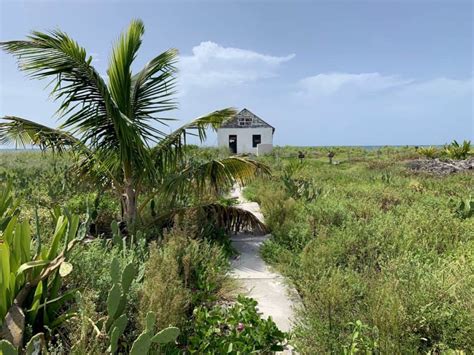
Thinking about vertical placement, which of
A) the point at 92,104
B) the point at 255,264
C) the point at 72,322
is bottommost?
the point at 255,264

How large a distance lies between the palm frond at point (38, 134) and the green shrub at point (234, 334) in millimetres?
3462

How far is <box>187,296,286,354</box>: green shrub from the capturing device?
2.37 meters

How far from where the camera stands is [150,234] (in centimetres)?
482

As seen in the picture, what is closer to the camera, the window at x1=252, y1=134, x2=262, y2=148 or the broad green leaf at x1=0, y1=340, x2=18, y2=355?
the broad green leaf at x1=0, y1=340, x2=18, y2=355

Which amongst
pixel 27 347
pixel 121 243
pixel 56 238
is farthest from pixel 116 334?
pixel 121 243

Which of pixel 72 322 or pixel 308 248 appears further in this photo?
pixel 308 248

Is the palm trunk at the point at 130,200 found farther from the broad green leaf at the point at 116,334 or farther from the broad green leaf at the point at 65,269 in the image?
the broad green leaf at the point at 116,334

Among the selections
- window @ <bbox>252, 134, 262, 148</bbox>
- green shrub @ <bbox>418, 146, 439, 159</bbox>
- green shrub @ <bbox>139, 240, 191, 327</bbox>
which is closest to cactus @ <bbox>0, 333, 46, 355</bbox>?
green shrub @ <bbox>139, 240, 191, 327</bbox>

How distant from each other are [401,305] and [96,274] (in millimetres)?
2720

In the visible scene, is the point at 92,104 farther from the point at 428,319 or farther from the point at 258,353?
the point at 428,319

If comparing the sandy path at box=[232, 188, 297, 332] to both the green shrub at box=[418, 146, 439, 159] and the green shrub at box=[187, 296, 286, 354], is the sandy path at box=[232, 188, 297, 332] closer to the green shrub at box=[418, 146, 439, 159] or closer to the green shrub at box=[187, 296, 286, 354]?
the green shrub at box=[187, 296, 286, 354]

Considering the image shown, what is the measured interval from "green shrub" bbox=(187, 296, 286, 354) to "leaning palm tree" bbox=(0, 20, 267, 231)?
2.48 meters

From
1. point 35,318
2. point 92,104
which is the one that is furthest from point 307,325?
point 92,104

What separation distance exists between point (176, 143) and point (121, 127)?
1.08 meters
